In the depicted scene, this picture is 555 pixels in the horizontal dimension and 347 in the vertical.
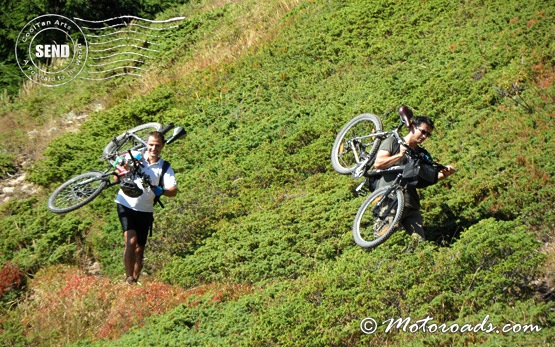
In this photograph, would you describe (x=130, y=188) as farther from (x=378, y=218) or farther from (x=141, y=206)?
(x=378, y=218)

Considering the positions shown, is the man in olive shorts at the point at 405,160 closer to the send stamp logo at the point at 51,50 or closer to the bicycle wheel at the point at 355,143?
the bicycle wheel at the point at 355,143

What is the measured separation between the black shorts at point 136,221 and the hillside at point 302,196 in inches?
32.5

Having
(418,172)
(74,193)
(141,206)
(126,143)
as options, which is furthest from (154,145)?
(418,172)

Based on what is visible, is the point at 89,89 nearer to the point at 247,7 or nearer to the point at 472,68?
the point at 247,7

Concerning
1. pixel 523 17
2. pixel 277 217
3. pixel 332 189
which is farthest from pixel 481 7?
pixel 277 217

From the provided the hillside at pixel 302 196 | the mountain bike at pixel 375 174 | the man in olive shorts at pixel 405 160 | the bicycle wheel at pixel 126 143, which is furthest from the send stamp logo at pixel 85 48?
the man in olive shorts at pixel 405 160

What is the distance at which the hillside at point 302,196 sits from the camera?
30.0 ft

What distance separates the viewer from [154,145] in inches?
467

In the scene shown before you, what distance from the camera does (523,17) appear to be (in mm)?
16016

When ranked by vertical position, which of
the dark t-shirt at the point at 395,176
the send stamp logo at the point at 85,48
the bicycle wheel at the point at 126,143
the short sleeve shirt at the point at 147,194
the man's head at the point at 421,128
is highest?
the send stamp logo at the point at 85,48

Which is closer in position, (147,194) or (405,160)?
(405,160)

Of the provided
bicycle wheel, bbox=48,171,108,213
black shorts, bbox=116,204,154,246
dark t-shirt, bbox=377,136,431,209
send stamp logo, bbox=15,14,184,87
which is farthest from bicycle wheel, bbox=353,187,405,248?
send stamp logo, bbox=15,14,184,87

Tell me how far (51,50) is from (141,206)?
1446 centimetres

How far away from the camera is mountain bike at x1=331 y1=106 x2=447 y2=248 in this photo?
10.1 metres
